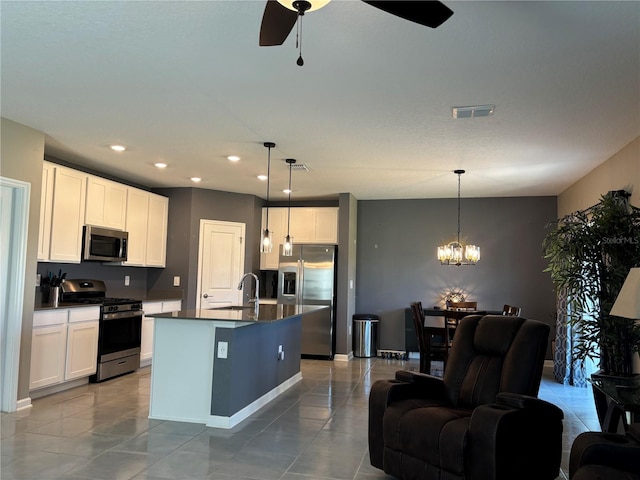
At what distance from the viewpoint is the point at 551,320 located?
7.14 meters

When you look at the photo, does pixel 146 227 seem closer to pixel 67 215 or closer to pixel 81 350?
pixel 67 215

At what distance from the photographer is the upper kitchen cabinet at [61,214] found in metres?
4.92

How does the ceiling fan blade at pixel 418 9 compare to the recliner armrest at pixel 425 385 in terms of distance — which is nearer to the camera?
the ceiling fan blade at pixel 418 9

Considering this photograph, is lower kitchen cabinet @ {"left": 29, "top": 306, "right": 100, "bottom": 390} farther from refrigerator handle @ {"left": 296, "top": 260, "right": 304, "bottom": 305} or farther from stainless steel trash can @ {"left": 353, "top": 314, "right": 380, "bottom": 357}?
stainless steel trash can @ {"left": 353, "top": 314, "right": 380, "bottom": 357}

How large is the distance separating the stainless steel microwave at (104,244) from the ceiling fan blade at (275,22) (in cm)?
427

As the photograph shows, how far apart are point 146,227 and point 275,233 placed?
2.17 m

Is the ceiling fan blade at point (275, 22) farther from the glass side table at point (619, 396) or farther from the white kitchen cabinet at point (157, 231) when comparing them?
the white kitchen cabinet at point (157, 231)

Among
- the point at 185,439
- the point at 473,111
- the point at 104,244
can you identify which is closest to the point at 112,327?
the point at 104,244

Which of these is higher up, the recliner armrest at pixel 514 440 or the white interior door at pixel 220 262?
the white interior door at pixel 220 262

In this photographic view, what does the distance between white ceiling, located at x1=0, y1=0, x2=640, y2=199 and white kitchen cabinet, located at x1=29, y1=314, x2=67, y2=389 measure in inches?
74.9

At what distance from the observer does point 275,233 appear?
807 centimetres

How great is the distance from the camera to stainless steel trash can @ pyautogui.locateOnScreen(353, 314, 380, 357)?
7.53 meters

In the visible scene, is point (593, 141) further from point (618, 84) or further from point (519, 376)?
point (519, 376)

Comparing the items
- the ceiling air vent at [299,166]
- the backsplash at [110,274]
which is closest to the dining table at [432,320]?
the ceiling air vent at [299,166]
